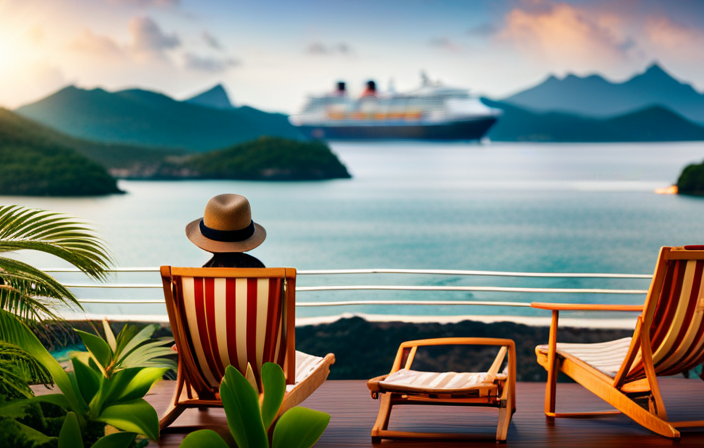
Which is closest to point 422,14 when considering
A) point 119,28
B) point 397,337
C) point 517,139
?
point 517,139

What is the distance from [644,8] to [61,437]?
14.3m

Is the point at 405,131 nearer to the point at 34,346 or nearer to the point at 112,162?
the point at 112,162

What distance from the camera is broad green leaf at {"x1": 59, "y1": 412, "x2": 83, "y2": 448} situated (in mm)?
1615

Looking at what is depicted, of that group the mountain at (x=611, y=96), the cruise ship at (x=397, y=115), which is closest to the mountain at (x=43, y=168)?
the cruise ship at (x=397, y=115)

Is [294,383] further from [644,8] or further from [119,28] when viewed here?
[644,8]

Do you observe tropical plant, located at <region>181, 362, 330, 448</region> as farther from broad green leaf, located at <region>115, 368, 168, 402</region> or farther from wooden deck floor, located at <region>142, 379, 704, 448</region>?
wooden deck floor, located at <region>142, 379, 704, 448</region>

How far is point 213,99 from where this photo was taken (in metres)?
12.0

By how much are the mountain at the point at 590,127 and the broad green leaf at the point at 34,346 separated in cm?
1091

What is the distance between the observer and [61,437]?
1.62 metres

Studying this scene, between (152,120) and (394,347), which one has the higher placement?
(152,120)

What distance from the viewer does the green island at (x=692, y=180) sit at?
40.1 ft

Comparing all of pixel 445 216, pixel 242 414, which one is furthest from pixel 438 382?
pixel 445 216

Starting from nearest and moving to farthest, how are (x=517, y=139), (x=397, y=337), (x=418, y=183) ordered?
(x=397, y=337) < (x=517, y=139) < (x=418, y=183)

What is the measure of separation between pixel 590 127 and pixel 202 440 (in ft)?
40.1
